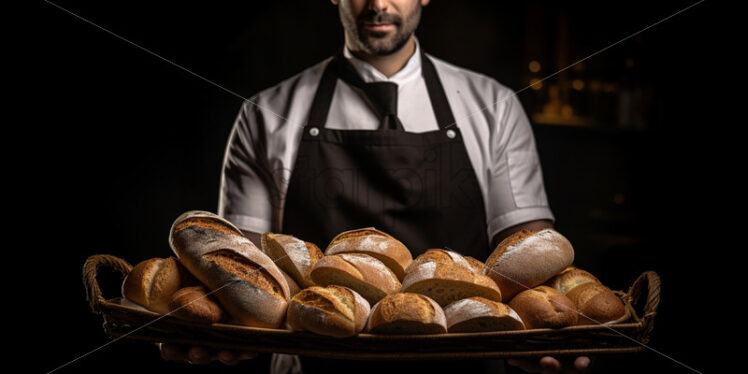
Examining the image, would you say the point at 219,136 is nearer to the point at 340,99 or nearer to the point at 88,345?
the point at 340,99

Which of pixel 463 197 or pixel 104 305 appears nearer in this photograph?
pixel 104 305

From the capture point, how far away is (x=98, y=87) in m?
1.66

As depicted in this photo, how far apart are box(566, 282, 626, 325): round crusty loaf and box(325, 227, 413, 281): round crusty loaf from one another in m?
0.31

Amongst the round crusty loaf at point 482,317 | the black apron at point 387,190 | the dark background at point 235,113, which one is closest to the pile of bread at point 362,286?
the round crusty loaf at point 482,317

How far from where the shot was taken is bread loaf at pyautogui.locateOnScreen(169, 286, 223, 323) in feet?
3.34

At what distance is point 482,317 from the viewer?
101 centimetres

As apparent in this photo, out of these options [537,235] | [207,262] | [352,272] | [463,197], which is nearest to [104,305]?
[207,262]

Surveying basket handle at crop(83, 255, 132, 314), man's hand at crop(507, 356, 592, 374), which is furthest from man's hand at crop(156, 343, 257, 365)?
man's hand at crop(507, 356, 592, 374)

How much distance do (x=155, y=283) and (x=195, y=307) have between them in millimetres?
118

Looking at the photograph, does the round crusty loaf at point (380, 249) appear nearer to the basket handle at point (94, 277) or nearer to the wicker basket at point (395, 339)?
the wicker basket at point (395, 339)

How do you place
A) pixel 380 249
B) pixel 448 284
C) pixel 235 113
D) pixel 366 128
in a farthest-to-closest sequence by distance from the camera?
pixel 235 113 → pixel 366 128 → pixel 380 249 → pixel 448 284

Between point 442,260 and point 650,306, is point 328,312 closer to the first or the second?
point 442,260

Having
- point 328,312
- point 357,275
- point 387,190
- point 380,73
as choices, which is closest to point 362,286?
point 357,275

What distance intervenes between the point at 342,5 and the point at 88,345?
105 cm
